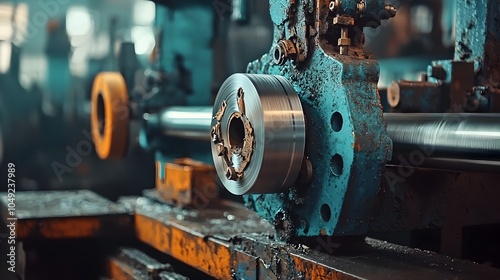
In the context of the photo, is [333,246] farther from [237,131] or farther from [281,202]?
[237,131]

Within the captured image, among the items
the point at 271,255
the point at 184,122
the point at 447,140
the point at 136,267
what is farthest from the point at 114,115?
the point at 447,140

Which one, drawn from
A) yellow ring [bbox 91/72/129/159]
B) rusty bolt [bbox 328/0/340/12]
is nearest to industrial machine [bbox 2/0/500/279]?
rusty bolt [bbox 328/0/340/12]

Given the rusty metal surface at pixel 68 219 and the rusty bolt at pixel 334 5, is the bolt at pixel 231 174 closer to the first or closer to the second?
the rusty bolt at pixel 334 5

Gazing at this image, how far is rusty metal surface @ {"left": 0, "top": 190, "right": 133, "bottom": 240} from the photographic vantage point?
2.21 metres

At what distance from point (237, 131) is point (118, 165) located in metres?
2.71

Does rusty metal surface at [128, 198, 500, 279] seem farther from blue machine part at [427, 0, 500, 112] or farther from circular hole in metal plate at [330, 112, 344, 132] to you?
blue machine part at [427, 0, 500, 112]

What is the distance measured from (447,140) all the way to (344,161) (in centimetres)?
24

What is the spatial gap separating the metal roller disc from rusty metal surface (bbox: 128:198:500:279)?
16 cm

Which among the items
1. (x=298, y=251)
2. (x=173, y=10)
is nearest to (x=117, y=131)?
(x=173, y=10)

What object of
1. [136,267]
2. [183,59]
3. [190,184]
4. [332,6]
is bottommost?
[136,267]

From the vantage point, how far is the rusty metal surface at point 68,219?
2.21 meters

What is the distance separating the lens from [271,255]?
4.74ft

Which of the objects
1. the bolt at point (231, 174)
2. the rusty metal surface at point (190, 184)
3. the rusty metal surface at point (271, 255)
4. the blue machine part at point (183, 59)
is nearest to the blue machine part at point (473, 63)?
the rusty metal surface at point (271, 255)

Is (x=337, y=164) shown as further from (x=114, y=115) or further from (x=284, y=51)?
(x=114, y=115)
